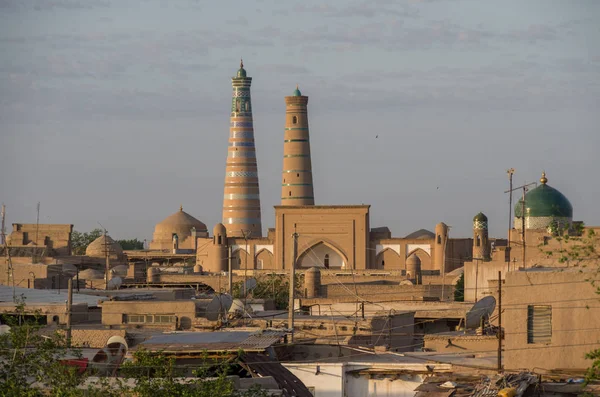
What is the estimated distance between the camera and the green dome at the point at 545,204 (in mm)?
37812

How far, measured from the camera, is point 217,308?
18531 mm

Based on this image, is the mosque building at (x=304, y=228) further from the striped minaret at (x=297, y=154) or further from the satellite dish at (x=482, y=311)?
the satellite dish at (x=482, y=311)

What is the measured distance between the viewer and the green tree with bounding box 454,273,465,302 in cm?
3031

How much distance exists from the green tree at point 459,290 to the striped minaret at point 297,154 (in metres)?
15.9

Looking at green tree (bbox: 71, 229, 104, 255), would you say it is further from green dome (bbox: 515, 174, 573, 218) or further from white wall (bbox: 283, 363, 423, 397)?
white wall (bbox: 283, 363, 423, 397)

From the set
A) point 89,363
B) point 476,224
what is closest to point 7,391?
point 89,363

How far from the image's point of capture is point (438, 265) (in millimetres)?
41969

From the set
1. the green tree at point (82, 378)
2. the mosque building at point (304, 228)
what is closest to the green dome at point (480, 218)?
the mosque building at point (304, 228)

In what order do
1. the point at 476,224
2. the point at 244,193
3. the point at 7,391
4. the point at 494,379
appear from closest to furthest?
the point at 7,391 → the point at 494,379 → the point at 476,224 → the point at 244,193

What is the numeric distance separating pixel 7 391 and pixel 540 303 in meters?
4.46

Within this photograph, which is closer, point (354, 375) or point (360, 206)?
point (354, 375)

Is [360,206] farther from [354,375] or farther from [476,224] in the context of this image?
[354,375]

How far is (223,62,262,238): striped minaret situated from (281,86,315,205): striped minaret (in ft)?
13.4

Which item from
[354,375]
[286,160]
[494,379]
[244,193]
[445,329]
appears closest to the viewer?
[494,379]
